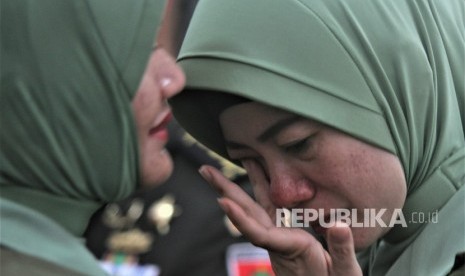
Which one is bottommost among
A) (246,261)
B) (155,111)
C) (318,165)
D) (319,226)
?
(246,261)

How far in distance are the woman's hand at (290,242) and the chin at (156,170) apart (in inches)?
7.6

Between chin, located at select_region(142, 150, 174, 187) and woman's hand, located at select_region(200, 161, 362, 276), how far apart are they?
7.6 inches

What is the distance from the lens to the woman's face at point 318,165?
1736mm

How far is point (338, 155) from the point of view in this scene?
1.74m

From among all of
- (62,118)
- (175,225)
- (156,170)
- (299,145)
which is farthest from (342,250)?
(175,225)

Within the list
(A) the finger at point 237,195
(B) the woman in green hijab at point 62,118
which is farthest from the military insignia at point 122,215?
(B) the woman in green hijab at point 62,118

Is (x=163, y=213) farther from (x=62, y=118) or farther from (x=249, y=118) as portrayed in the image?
(x=62, y=118)

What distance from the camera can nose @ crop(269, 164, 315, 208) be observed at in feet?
5.82

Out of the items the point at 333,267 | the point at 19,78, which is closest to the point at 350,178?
the point at 333,267

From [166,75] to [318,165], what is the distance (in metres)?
0.31

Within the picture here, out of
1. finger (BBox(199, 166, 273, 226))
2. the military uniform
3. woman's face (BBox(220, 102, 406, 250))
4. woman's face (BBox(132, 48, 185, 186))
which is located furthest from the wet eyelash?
the military uniform

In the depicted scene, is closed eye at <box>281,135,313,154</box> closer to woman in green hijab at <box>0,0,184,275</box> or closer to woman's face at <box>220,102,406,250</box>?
woman's face at <box>220,102,406,250</box>

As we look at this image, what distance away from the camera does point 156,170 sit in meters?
1.58

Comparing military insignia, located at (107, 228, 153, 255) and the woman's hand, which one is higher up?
the woman's hand
